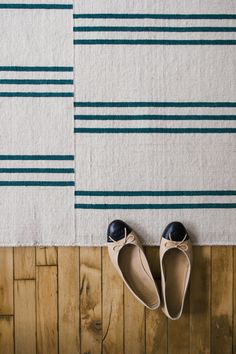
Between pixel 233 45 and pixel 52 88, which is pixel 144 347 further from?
pixel 233 45

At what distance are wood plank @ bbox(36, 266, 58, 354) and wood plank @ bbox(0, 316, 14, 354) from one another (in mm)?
73

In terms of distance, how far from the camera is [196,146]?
3.48 ft

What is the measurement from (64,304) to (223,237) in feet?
1.52

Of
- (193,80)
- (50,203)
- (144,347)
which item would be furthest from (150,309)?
(193,80)

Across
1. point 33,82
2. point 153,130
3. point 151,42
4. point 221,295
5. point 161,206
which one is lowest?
point 221,295

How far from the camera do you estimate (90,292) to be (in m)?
1.07

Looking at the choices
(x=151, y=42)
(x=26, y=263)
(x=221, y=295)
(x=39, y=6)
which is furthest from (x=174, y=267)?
(x=39, y=6)

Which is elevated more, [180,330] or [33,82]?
[33,82]

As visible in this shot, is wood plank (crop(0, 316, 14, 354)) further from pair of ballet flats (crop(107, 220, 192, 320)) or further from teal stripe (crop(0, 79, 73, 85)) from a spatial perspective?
teal stripe (crop(0, 79, 73, 85))

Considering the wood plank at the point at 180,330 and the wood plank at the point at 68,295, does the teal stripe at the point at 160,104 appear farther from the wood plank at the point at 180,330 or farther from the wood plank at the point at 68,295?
the wood plank at the point at 180,330

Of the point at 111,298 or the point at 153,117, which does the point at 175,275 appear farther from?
the point at 153,117

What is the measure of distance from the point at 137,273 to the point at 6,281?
35 cm

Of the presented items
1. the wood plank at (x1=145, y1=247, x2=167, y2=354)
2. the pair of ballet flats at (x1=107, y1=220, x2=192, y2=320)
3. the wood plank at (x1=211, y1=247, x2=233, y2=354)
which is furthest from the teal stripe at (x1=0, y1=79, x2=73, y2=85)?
the wood plank at (x1=211, y1=247, x2=233, y2=354)

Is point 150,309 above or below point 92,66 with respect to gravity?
below
